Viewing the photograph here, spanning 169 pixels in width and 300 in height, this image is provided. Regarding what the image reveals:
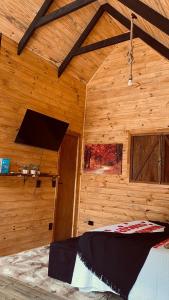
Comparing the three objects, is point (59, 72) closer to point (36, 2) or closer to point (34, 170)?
point (36, 2)

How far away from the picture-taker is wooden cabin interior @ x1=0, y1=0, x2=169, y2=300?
3760mm

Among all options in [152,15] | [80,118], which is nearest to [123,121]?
[80,118]

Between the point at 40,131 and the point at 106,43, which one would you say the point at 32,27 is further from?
the point at 40,131

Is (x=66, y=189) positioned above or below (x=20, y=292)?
above

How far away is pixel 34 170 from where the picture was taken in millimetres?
4047

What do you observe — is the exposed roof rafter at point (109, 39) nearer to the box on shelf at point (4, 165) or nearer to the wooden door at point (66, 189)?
the wooden door at point (66, 189)

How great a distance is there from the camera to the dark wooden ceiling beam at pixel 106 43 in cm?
423

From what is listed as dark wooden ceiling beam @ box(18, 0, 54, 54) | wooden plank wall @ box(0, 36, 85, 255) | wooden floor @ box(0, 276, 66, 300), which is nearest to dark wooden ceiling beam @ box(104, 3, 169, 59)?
dark wooden ceiling beam @ box(18, 0, 54, 54)

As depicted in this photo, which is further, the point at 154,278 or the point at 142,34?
the point at 142,34

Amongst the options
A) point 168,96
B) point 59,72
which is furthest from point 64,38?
point 168,96

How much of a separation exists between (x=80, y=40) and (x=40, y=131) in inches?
73.1

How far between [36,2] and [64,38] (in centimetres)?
82

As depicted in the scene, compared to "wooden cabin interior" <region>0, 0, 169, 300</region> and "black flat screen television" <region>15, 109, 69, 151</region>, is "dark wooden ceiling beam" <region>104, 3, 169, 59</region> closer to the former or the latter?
"wooden cabin interior" <region>0, 0, 169, 300</region>

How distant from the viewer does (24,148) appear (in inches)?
160
